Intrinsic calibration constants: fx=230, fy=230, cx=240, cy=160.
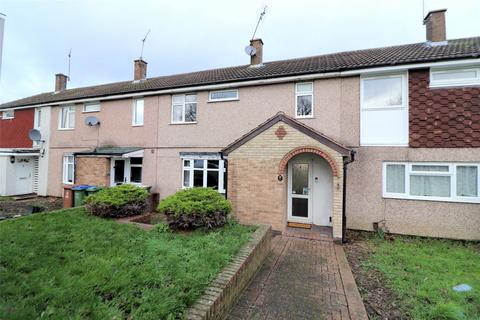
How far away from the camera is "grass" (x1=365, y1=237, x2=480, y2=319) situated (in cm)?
392

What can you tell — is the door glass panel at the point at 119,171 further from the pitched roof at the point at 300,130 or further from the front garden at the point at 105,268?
the pitched roof at the point at 300,130

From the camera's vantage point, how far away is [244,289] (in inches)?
176

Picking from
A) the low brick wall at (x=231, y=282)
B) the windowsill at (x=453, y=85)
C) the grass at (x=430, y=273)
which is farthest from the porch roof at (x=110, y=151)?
the windowsill at (x=453, y=85)

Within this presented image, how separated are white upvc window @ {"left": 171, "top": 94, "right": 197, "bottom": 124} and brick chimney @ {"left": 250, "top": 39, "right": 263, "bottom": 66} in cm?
407

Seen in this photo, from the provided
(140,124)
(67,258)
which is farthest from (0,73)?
(140,124)

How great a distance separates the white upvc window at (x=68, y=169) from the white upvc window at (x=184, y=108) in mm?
7634

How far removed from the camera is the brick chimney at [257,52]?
1280cm

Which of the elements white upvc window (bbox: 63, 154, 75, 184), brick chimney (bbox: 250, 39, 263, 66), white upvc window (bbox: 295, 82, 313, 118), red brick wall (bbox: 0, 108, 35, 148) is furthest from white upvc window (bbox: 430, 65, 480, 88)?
red brick wall (bbox: 0, 108, 35, 148)

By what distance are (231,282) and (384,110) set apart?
8.35m

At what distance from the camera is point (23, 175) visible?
1551cm

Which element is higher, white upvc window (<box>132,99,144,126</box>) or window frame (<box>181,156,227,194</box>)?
white upvc window (<box>132,99,144,126</box>)

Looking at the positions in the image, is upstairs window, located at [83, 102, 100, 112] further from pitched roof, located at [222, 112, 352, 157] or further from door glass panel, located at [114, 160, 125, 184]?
pitched roof, located at [222, 112, 352, 157]

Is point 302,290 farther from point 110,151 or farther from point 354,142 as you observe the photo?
point 110,151

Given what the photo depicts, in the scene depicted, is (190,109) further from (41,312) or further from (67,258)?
(41,312)
